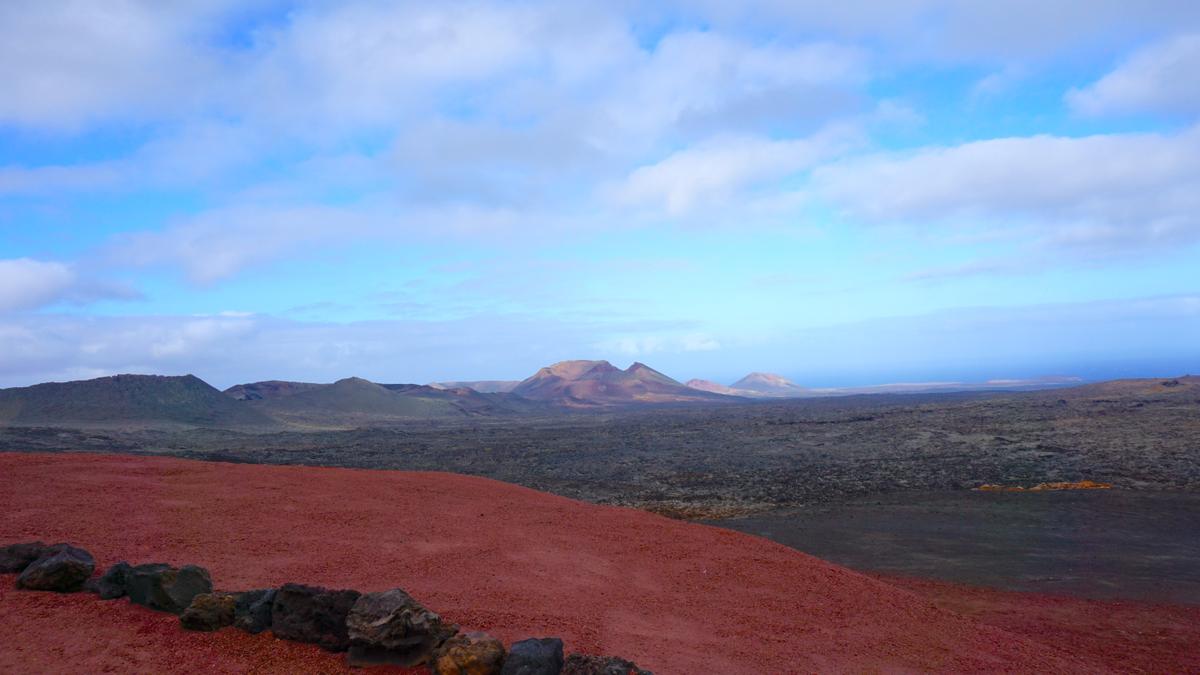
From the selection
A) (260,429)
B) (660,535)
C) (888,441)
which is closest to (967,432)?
(888,441)

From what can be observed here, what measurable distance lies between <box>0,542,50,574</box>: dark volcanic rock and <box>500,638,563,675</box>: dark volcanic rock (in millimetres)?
5586

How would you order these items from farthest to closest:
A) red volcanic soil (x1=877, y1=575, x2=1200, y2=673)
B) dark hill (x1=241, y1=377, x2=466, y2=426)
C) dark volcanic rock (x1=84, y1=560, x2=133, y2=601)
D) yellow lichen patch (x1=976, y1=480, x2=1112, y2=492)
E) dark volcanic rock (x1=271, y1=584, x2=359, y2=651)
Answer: dark hill (x1=241, y1=377, x2=466, y2=426) → yellow lichen patch (x1=976, y1=480, x2=1112, y2=492) → red volcanic soil (x1=877, y1=575, x2=1200, y2=673) → dark volcanic rock (x1=84, y1=560, x2=133, y2=601) → dark volcanic rock (x1=271, y1=584, x2=359, y2=651)

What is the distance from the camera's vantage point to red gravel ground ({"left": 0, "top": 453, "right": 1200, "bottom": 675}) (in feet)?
22.8

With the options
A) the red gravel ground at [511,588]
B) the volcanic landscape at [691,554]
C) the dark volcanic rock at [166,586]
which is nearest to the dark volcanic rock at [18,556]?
the red gravel ground at [511,588]

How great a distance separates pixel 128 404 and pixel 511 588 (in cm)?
7145

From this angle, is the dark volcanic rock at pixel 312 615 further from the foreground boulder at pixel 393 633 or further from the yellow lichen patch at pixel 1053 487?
the yellow lichen patch at pixel 1053 487

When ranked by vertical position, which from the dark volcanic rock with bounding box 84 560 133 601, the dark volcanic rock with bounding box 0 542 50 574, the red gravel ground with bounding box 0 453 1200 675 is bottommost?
the red gravel ground with bounding box 0 453 1200 675

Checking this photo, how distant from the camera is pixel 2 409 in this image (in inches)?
2494

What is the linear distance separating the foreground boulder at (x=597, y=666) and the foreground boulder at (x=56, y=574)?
5.24 m

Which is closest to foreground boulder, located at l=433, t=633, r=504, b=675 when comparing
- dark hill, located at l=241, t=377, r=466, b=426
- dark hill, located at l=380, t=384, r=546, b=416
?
dark hill, located at l=241, t=377, r=466, b=426

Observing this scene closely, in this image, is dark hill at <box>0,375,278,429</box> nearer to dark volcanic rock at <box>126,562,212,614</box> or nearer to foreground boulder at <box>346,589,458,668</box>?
dark volcanic rock at <box>126,562,212,614</box>

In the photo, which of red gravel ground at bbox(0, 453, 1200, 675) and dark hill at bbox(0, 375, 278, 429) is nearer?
red gravel ground at bbox(0, 453, 1200, 675)

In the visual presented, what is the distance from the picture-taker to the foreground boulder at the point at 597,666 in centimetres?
615

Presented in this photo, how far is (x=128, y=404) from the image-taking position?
67.6m
